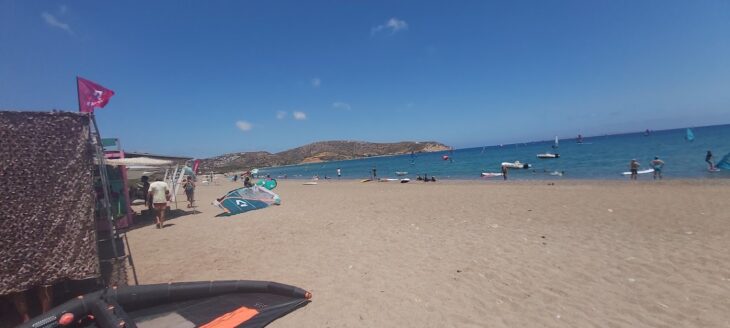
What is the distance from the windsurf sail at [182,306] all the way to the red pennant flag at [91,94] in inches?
211

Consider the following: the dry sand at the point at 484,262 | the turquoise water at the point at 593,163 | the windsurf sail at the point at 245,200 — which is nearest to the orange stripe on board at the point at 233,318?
the dry sand at the point at 484,262

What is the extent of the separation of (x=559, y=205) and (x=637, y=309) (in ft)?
26.4

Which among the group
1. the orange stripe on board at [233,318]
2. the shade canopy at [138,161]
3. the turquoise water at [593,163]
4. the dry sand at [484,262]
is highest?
the shade canopy at [138,161]

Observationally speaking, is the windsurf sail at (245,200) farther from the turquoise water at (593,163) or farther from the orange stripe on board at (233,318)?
the turquoise water at (593,163)

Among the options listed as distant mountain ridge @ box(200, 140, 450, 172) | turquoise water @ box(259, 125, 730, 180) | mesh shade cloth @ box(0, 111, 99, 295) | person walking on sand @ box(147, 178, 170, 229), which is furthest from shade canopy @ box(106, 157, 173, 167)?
distant mountain ridge @ box(200, 140, 450, 172)

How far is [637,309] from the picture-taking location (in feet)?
13.1

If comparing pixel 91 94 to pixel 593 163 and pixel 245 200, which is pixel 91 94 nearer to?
pixel 245 200

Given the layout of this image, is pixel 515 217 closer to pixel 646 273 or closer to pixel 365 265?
pixel 646 273

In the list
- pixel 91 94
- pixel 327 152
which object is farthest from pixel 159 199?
pixel 327 152

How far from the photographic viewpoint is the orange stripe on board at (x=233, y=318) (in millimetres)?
3918

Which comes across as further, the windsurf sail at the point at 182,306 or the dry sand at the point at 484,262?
the dry sand at the point at 484,262

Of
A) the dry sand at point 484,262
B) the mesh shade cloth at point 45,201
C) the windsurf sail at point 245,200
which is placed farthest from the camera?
the windsurf sail at point 245,200

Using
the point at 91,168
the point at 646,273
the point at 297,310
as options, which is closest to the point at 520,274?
the point at 646,273

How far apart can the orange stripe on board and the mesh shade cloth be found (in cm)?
163
